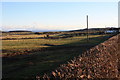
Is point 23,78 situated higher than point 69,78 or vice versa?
point 69,78

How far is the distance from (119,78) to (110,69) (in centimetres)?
→ 53

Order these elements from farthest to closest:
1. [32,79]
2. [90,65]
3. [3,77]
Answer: [3,77], [32,79], [90,65]

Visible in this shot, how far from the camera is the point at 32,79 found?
398 inches

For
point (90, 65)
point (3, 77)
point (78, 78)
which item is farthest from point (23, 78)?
point (78, 78)

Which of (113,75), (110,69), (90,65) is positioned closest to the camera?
(113,75)

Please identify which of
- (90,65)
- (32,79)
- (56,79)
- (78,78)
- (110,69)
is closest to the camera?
(78,78)

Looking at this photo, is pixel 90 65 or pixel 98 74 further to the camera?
pixel 90 65

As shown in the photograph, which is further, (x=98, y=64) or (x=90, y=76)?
(x=98, y=64)

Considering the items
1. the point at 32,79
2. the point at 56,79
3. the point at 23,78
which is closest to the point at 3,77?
the point at 23,78

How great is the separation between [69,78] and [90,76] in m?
0.84

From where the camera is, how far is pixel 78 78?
6301 mm

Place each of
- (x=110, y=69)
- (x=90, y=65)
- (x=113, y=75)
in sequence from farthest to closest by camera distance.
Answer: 1. (x=90, y=65)
2. (x=110, y=69)
3. (x=113, y=75)

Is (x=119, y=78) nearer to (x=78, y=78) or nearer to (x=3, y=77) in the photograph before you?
(x=78, y=78)

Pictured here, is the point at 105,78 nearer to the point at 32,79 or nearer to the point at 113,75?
the point at 113,75
